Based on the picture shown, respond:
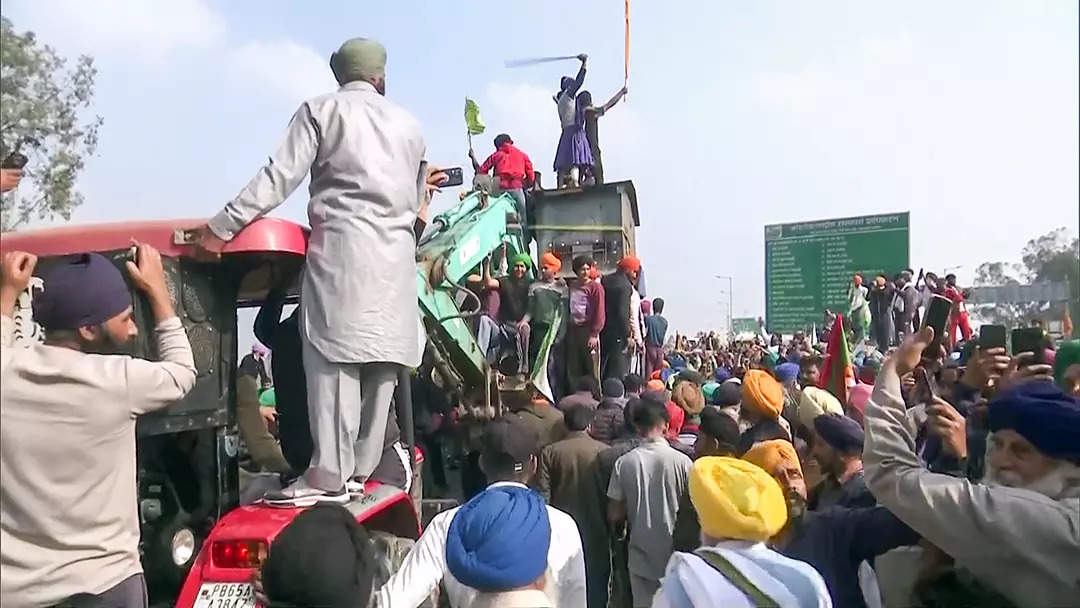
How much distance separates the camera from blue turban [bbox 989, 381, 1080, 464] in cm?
245

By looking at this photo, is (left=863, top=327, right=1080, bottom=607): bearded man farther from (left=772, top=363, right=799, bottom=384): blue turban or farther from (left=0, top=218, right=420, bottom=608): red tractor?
(left=772, top=363, right=799, bottom=384): blue turban

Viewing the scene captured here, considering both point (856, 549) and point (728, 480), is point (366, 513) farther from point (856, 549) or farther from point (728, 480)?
point (856, 549)

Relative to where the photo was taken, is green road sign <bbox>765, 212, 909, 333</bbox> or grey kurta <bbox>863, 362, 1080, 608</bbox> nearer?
grey kurta <bbox>863, 362, 1080, 608</bbox>

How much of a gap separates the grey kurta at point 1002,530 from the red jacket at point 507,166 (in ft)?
29.0

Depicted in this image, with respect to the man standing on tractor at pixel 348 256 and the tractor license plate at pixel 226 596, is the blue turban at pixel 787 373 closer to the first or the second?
the man standing on tractor at pixel 348 256

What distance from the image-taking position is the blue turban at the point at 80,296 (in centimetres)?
214

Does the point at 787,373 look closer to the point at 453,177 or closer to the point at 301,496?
the point at 453,177

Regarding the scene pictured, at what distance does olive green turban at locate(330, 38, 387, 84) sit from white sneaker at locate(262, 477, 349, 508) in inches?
56.2

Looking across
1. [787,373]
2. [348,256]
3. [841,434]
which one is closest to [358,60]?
[348,256]

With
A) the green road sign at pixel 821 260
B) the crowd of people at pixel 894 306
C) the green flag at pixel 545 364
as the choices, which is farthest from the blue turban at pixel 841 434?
the green road sign at pixel 821 260

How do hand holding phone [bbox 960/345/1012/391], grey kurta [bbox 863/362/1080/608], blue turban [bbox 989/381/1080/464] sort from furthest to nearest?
hand holding phone [bbox 960/345/1012/391]
blue turban [bbox 989/381/1080/464]
grey kurta [bbox 863/362/1080/608]

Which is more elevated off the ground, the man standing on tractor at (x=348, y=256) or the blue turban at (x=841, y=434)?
the man standing on tractor at (x=348, y=256)

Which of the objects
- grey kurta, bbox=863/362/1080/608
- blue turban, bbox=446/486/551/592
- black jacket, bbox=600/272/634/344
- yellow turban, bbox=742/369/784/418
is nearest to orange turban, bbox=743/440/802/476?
grey kurta, bbox=863/362/1080/608

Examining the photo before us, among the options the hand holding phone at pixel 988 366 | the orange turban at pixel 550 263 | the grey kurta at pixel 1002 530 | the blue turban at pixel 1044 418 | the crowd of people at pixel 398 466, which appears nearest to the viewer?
the crowd of people at pixel 398 466
